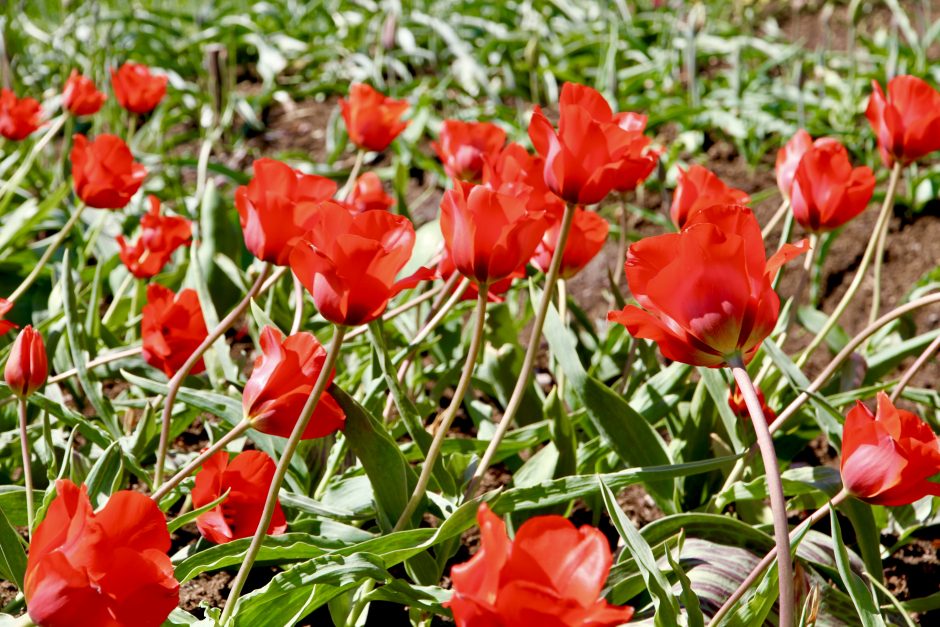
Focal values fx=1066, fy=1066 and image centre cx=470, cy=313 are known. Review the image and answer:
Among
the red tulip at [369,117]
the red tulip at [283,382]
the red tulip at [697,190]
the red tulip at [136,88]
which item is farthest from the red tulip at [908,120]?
the red tulip at [136,88]

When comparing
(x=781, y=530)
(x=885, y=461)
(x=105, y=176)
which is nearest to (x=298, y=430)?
(x=781, y=530)

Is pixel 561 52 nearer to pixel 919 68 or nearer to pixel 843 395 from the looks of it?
pixel 919 68

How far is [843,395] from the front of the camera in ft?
5.49

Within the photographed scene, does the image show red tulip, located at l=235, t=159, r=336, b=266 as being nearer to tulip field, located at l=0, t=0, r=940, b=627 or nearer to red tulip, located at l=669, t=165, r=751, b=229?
tulip field, located at l=0, t=0, r=940, b=627

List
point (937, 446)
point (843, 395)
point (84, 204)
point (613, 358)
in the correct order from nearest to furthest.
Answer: point (937, 446), point (843, 395), point (84, 204), point (613, 358)

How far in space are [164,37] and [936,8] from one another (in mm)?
3607

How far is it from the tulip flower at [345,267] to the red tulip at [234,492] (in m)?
0.31

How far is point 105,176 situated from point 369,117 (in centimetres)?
51

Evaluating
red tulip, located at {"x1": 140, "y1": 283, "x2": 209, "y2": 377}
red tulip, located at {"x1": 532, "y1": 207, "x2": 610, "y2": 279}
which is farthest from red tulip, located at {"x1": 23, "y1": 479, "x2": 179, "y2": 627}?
red tulip, located at {"x1": 532, "y1": 207, "x2": 610, "y2": 279}

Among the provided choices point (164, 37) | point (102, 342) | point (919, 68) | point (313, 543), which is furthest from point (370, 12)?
point (313, 543)

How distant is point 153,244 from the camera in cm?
192

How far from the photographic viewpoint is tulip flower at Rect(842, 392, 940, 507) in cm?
108

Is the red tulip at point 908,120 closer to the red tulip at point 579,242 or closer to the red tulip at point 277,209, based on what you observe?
the red tulip at point 579,242

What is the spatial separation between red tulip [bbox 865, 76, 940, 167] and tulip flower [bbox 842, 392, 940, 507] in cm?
69
